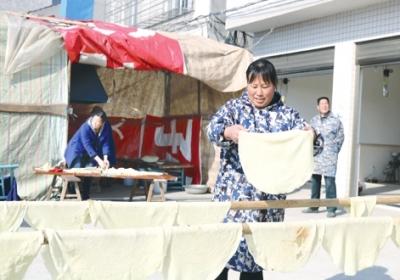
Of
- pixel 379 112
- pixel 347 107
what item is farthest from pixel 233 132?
pixel 379 112

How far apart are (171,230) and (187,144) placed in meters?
9.44

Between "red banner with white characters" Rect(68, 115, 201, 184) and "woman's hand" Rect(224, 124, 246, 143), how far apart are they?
8711mm

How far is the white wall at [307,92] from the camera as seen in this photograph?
1414cm

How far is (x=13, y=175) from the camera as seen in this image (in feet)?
25.7

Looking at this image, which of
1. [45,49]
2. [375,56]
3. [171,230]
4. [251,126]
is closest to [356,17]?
[375,56]

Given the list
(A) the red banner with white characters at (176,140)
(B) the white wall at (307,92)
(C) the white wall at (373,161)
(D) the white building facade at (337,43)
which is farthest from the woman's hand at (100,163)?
(C) the white wall at (373,161)

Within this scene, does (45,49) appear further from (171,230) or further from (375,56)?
(171,230)

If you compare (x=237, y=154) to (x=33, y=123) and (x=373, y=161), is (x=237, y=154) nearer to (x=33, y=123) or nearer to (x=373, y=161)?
(x=33, y=123)

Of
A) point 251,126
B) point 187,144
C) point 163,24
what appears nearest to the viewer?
point 251,126

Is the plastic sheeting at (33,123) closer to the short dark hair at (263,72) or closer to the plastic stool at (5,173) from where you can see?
the plastic stool at (5,173)

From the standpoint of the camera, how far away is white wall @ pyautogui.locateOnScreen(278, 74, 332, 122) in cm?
1414

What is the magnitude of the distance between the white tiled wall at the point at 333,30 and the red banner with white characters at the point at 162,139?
243cm

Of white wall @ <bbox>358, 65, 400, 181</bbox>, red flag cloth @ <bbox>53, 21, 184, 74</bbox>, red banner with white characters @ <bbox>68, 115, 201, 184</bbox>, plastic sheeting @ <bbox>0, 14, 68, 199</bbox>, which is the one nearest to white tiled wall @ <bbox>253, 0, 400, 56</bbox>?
red banner with white characters @ <bbox>68, 115, 201, 184</bbox>

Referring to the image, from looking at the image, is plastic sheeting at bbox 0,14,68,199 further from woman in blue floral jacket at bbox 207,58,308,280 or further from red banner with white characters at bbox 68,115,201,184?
woman in blue floral jacket at bbox 207,58,308,280
